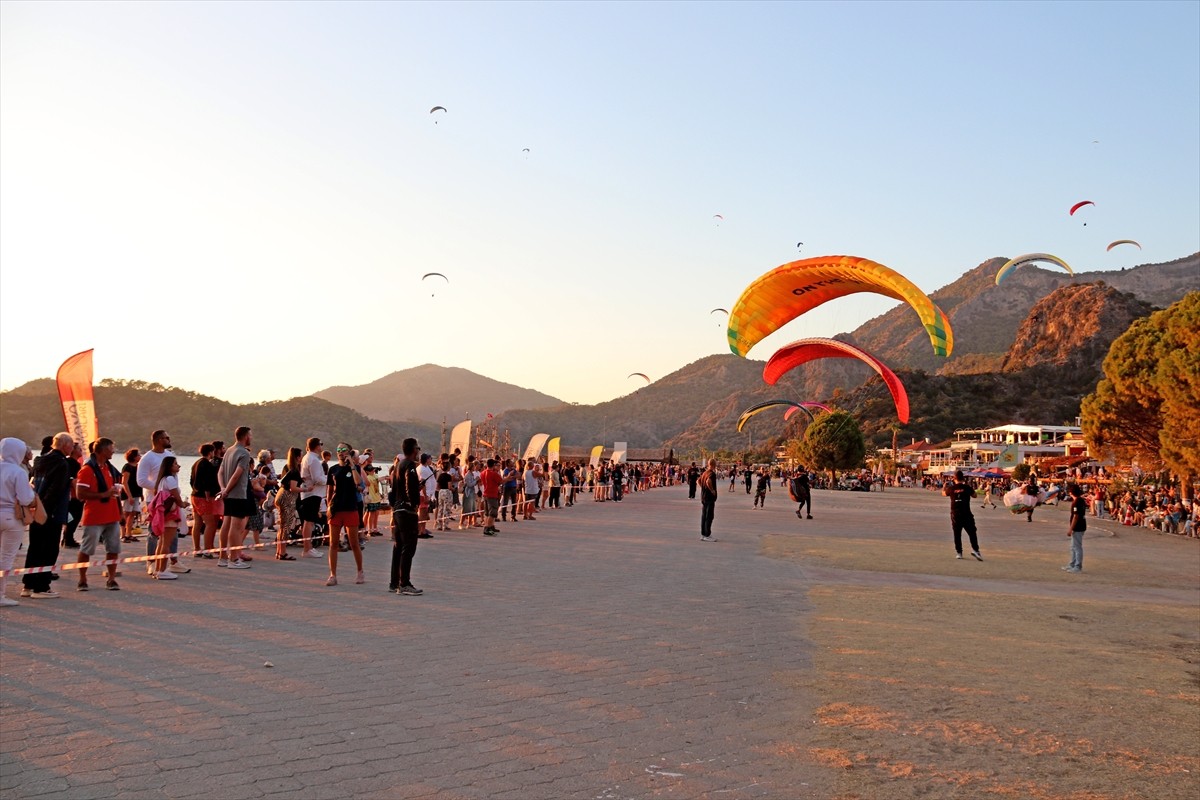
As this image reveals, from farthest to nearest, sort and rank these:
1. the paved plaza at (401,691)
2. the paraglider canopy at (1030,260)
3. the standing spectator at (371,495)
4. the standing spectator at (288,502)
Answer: the paraglider canopy at (1030,260), the standing spectator at (371,495), the standing spectator at (288,502), the paved plaza at (401,691)

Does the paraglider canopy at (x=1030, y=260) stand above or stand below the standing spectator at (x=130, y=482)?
above

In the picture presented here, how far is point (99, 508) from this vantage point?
10109mm

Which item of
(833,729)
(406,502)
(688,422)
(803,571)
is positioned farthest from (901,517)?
(688,422)

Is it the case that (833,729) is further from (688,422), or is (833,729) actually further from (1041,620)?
(688,422)

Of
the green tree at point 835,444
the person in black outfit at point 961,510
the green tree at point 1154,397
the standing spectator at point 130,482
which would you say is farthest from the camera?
the green tree at point 835,444

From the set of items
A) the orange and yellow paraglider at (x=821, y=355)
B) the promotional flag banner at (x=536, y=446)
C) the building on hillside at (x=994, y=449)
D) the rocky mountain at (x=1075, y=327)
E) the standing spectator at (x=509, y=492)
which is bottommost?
the standing spectator at (x=509, y=492)

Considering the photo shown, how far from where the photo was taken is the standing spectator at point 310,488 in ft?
44.2

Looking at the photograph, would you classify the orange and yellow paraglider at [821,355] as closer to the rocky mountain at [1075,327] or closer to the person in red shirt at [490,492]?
the person in red shirt at [490,492]

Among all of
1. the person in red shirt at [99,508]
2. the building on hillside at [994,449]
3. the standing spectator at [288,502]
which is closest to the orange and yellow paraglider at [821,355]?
the standing spectator at [288,502]

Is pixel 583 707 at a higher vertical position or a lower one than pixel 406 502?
lower

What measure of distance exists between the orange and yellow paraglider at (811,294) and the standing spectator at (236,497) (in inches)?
917

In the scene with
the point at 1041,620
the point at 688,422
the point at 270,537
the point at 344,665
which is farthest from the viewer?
the point at 688,422

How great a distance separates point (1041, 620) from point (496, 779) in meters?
7.68

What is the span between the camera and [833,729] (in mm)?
5570
